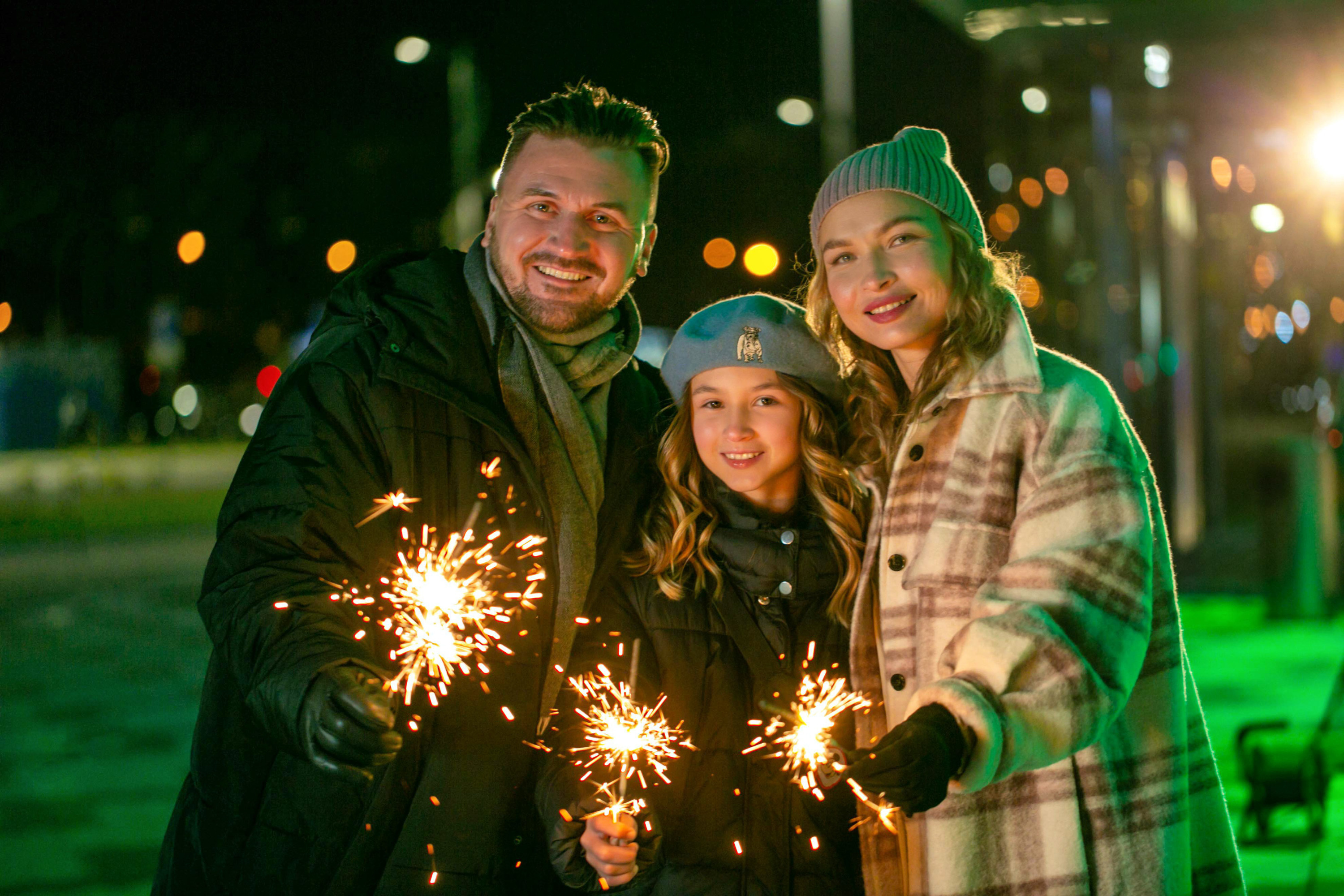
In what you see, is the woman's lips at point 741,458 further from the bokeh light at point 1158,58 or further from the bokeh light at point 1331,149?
the bokeh light at point 1331,149

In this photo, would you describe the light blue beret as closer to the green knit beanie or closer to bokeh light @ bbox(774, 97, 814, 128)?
the green knit beanie

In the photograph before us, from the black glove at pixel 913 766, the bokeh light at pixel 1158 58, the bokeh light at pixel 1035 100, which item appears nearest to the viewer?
the black glove at pixel 913 766

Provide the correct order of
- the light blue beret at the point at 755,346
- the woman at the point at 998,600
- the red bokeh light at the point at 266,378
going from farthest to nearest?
1. the red bokeh light at the point at 266,378
2. the light blue beret at the point at 755,346
3. the woman at the point at 998,600

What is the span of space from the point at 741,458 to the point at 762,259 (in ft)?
51.5

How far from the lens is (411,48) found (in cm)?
1441

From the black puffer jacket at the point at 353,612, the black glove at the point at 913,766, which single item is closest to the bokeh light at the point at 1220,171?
the black puffer jacket at the point at 353,612

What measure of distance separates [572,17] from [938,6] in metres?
7.81

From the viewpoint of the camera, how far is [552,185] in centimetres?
315

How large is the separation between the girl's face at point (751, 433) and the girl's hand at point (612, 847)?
0.97 metres

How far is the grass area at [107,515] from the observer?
1755 cm

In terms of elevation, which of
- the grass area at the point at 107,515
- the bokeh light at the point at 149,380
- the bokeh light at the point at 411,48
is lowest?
the grass area at the point at 107,515

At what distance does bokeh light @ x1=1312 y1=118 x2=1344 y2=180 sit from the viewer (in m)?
11.8

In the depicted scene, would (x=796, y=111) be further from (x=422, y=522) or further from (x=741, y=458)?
(x=422, y=522)

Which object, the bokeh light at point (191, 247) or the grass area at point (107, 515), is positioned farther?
the bokeh light at point (191, 247)
